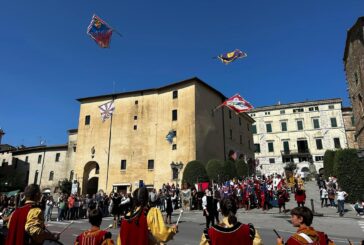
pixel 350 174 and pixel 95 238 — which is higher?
pixel 350 174

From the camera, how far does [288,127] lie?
213 ft

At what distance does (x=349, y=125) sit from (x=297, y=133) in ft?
33.0

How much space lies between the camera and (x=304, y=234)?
3.72 m

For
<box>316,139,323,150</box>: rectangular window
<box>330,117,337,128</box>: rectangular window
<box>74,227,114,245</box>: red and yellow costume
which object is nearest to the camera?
<box>74,227,114,245</box>: red and yellow costume

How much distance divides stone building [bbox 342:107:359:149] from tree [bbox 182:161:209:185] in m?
41.5

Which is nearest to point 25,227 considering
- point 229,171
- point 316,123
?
point 229,171

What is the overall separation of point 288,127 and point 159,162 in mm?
35904

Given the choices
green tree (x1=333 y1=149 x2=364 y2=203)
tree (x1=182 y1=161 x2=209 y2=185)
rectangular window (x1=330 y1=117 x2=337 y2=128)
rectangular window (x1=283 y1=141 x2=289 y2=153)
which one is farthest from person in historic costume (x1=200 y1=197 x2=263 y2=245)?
rectangular window (x1=330 y1=117 x2=337 y2=128)

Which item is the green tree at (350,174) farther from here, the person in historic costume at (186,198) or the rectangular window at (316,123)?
the rectangular window at (316,123)

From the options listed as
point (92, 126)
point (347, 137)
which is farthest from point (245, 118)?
point (92, 126)

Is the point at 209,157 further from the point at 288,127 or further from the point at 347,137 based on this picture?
the point at 347,137

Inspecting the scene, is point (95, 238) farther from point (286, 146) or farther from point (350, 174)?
point (286, 146)

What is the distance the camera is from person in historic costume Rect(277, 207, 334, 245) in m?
3.66

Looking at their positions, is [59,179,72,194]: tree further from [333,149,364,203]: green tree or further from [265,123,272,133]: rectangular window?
[265,123,272,133]: rectangular window
